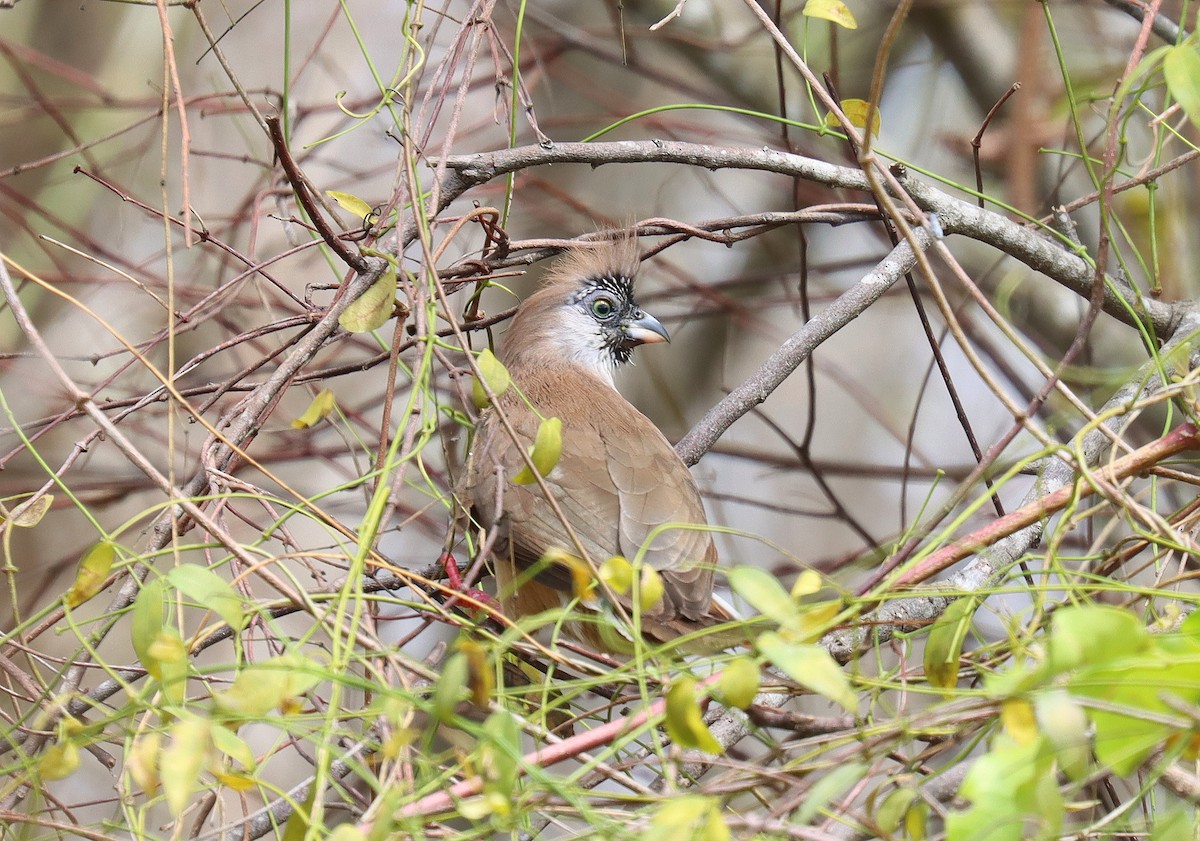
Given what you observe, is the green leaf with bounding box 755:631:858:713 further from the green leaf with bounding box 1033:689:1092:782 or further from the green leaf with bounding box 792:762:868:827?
the green leaf with bounding box 1033:689:1092:782

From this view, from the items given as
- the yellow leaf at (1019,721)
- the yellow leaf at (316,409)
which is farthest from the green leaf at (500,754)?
the yellow leaf at (316,409)

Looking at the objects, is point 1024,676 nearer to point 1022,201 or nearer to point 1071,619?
point 1071,619

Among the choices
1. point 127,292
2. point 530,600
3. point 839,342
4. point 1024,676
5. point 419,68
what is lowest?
point 1024,676

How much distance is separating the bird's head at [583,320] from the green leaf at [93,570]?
2.59 metres

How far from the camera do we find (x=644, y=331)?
433 centimetres

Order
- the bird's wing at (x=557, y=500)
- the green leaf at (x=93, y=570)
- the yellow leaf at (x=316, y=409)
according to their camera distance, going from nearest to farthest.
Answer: the green leaf at (x=93, y=570)
the yellow leaf at (x=316, y=409)
the bird's wing at (x=557, y=500)

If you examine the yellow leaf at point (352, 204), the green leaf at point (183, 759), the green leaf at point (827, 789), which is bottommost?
the green leaf at point (183, 759)

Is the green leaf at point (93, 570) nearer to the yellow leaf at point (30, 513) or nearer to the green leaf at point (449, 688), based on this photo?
the yellow leaf at point (30, 513)

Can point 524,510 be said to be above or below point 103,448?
below

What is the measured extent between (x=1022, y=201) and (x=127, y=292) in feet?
13.7

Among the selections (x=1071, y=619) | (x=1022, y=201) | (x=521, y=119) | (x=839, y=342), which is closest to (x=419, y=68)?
(x=1071, y=619)

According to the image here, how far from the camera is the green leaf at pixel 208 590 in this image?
144 centimetres

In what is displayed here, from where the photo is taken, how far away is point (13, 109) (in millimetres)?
4961

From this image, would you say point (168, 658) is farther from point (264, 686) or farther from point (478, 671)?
point (478, 671)
